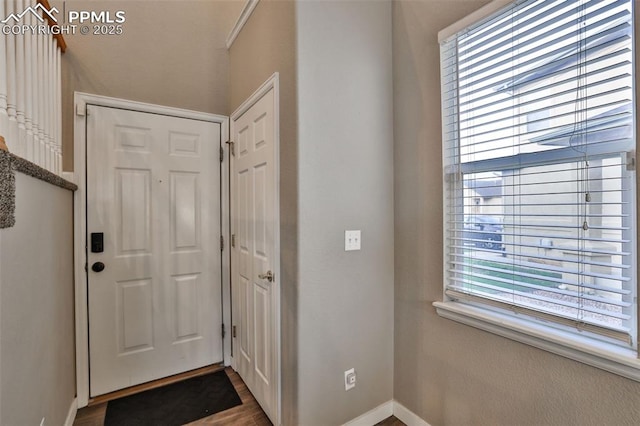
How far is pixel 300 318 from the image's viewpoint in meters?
1.51

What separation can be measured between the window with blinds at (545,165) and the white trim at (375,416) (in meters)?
0.91

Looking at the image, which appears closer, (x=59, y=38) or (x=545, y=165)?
(x=545, y=165)

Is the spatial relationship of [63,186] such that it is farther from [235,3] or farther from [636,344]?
[636,344]

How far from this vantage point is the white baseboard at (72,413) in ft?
5.70

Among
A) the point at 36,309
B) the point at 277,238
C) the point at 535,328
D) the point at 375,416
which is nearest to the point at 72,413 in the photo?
the point at 36,309

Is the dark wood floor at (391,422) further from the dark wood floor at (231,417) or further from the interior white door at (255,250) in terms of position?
the interior white door at (255,250)

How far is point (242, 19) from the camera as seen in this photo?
215 cm

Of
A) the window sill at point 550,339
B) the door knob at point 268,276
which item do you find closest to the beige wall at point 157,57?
the door knob at point 268,276

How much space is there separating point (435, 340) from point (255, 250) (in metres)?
1.25

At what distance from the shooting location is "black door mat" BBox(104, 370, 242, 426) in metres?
1.85

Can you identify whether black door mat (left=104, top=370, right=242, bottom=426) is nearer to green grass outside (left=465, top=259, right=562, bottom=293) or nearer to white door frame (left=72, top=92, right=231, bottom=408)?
white door frame (left=72, top=92, right=231, bottom=408)

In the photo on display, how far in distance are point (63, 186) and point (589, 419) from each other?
2.75 m

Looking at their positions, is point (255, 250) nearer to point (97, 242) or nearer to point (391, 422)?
point (97, 242)

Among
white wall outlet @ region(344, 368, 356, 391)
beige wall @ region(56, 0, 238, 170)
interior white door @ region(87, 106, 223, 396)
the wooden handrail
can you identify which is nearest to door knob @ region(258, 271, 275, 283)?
white wall outlet @ region(344, 368, 356, 391)
